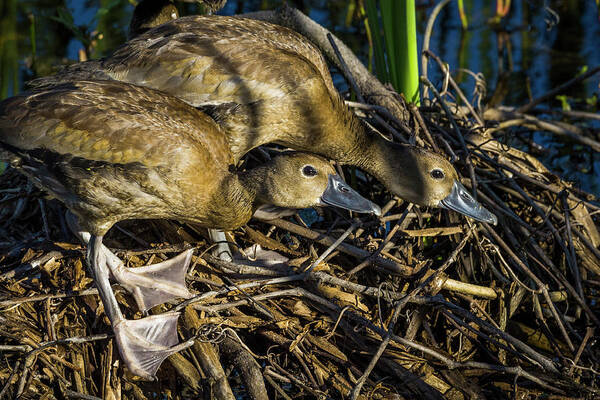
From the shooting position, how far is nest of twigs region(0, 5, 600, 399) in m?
4.11

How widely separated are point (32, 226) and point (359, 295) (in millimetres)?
2348

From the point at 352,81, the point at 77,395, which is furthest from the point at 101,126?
the point at 352,81

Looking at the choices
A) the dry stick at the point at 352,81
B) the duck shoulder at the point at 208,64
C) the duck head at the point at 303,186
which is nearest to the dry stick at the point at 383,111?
the dry stick at the point at 352,81

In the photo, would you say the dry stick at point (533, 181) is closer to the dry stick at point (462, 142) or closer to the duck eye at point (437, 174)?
the dry stick at point (462, 142)

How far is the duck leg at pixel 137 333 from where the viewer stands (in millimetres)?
4059

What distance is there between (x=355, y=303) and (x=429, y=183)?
3.14 feet

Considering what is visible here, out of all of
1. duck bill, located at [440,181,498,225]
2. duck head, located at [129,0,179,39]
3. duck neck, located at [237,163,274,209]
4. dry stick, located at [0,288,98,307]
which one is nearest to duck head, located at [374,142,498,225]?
duck bill, located at [440,181,498,225]

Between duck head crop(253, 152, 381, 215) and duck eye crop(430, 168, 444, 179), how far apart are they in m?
0.54

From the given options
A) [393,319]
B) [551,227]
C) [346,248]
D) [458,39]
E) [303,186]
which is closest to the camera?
[393,319]

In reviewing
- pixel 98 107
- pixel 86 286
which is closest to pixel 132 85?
pixel 98 107

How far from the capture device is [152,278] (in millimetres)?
4426

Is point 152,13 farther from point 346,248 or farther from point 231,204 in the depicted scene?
point 346,248

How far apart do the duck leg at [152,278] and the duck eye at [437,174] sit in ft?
5.34

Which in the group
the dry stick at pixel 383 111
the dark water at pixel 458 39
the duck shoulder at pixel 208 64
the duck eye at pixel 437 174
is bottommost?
the dark water at pixel 458 39
